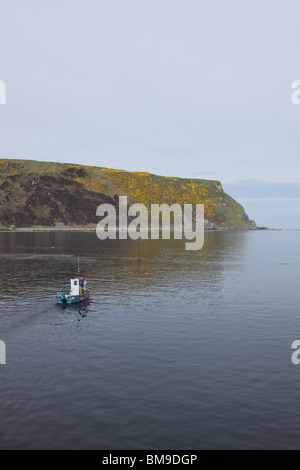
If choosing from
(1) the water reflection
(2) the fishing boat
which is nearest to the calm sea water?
(1) the water reflection

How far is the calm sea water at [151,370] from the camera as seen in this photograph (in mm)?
19312

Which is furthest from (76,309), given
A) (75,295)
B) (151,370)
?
(151,370)

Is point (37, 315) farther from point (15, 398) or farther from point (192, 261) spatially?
point (192, 261)

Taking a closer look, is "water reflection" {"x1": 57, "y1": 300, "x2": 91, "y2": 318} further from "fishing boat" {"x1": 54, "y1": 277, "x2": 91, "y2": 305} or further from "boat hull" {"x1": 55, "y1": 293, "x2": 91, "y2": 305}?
"fishing boat" {"x1": 54, "y1": 277, "x2": 91, "y2": 305}

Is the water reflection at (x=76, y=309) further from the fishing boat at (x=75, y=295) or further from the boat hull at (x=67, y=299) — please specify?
the fishing boat at (x=75, y=295)

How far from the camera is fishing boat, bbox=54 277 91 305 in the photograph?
49625 mm

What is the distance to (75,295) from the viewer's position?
50188 millimetres

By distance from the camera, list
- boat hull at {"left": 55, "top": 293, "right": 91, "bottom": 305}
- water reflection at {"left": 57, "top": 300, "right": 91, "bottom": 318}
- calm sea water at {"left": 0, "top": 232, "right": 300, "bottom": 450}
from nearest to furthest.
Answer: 1. calm sea water at {"left": 0, "top": 232, "right": 300, "bottom": 450}
2. water reflection at {"left": 57, "top": 300, "right": 91, "bottom": 318}
3. boat hull at {"left": 55, "top": 293, "right": 91, "bottom": 305}

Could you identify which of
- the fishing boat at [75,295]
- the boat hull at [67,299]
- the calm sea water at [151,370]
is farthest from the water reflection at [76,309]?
the fishing boat at [75,295]

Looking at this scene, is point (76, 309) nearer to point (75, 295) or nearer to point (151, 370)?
point (75, 295)

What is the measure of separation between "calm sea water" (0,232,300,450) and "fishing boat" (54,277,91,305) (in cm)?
153

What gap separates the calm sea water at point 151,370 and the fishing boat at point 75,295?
5.02 feet

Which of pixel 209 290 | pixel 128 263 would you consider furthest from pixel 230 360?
pixel 128 263

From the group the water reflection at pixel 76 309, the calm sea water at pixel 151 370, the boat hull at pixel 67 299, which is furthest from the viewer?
the boat hull at pixel 67 299
